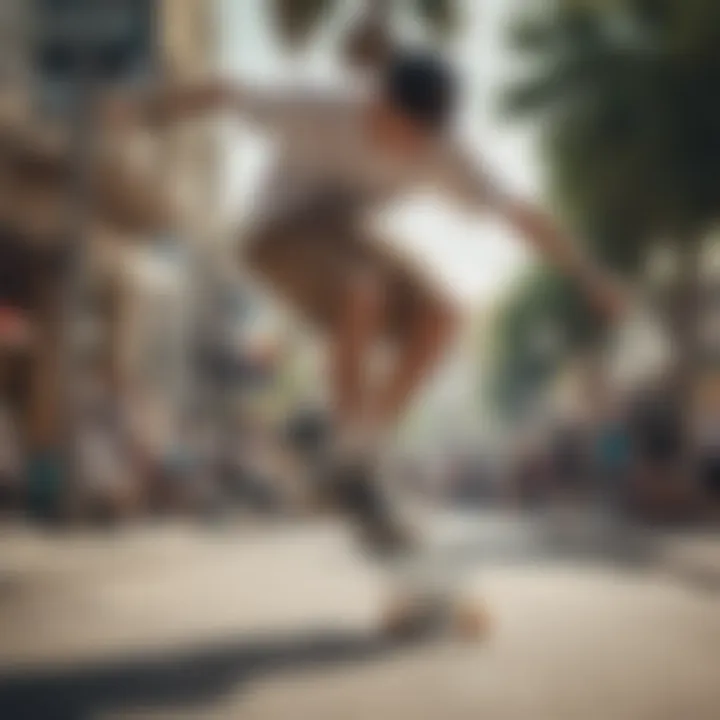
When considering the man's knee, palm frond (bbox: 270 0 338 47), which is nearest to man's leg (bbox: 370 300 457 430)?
the man's knee

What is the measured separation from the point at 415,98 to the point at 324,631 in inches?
16.7

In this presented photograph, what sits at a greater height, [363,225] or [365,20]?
[365,20]

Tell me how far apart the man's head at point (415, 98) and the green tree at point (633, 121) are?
5 centimetres

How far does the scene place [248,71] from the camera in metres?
0.97

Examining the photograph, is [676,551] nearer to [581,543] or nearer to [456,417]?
[581,543]

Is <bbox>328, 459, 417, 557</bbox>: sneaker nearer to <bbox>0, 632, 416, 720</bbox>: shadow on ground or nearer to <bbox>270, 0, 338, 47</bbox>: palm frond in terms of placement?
<bbox>0, 632, 416, 720</bbox>: shadow on ground

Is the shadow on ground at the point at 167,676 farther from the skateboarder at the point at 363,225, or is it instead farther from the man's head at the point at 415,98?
the man's head at the point at 415,98

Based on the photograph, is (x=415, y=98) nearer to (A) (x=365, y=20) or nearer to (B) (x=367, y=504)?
(A) (x=365, y=20)

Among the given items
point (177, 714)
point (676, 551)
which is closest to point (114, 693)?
point (177, 714)

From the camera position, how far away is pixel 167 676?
0.92m

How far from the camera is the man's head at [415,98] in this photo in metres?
0.98

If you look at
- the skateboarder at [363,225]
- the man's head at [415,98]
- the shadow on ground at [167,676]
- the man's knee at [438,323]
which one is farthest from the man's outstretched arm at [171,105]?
the shadow on ground at [167,676]

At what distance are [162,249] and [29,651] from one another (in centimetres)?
32

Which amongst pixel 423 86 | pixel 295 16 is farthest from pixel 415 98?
pixel 295 16
